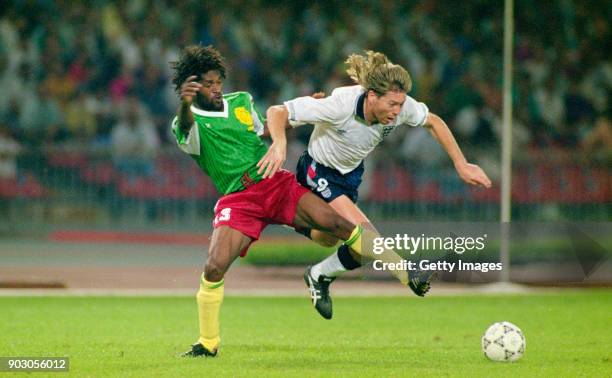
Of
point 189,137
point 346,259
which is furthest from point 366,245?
point 189,137

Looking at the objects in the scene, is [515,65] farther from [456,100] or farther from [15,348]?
[15,348]

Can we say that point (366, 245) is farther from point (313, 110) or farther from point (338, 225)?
point (313, 110)

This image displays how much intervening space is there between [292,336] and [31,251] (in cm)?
875

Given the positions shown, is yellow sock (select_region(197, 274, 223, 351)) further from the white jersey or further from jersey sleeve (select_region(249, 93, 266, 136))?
the white jersey

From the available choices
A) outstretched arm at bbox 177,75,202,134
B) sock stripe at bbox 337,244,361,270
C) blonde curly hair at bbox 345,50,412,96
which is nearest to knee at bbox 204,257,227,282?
outstretched arm at bbox 177,75,202,134

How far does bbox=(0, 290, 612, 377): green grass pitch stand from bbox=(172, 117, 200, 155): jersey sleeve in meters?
1.65

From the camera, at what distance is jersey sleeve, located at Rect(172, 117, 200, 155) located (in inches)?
392

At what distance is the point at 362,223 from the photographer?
412 inches

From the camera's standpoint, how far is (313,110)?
9984 mm

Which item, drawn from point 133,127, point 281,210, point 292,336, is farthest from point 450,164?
point 281,210

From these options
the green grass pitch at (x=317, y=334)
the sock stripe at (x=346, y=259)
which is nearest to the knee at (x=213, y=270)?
the green grass pitch at (x=317, y=334)

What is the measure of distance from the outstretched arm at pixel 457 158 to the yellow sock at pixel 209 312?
2.09 m

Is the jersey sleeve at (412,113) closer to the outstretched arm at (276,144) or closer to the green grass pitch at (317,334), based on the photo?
the outstretched arm at (276,144)

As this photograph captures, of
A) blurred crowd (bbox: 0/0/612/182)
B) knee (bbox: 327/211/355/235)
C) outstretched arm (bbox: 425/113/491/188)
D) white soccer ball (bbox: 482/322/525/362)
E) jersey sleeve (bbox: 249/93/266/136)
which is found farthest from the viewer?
blurred crowd (bbox: 0/0/612/182)
